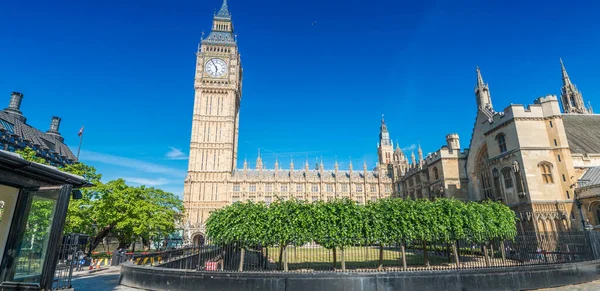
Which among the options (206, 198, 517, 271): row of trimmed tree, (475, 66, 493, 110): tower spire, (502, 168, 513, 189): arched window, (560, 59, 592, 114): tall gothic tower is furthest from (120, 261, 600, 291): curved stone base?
(560, 59, 592, 114): tall gothic tower

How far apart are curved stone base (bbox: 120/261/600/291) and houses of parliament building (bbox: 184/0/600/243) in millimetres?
12248

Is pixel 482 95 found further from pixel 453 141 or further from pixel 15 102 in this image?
pixel 15 102

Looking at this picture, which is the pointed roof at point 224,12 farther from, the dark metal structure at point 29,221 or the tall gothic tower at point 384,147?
the dark metal structure at point 29,221

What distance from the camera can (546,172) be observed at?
2525 centimetres

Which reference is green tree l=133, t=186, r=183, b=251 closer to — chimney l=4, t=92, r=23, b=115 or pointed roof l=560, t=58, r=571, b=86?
chimney l=4, t=92, r=23, b=115

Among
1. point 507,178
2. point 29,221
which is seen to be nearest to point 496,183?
point 507,178

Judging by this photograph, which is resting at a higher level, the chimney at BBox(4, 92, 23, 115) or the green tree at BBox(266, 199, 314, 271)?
→ the chimney at BBox(4, 92, 23, 115)

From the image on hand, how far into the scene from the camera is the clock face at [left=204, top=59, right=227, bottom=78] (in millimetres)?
71125

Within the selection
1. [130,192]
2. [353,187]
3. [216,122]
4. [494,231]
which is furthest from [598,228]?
[216,122]

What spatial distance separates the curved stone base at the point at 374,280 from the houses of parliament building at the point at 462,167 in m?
12.2

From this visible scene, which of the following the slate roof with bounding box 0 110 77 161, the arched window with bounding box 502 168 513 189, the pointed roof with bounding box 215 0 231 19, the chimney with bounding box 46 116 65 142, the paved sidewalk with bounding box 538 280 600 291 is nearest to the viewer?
the paved sidewalk with bounding box 538 280 600 291

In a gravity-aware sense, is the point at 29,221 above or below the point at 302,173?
below

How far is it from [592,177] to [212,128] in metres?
62.3

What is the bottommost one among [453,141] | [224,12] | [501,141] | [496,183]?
[496,183]
